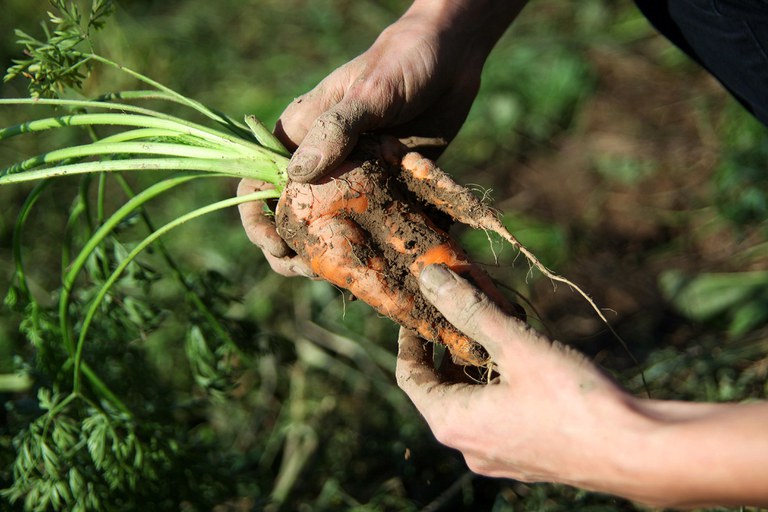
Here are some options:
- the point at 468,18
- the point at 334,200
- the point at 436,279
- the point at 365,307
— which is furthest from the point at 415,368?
the point at 365,307

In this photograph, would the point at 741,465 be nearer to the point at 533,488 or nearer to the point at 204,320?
the point at 533,488

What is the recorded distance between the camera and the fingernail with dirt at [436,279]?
1.78 meters

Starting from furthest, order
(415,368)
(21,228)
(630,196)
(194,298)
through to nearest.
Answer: (630,196) → (194,298) → (21,228) → (415,368)

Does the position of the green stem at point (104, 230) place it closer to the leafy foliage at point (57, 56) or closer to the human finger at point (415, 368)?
the leafy foliage at point (57, 56)

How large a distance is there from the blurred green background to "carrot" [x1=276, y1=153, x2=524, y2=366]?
17cm

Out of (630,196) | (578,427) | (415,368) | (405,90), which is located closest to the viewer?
(578,427)

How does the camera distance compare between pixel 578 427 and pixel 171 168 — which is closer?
pixel 578 427

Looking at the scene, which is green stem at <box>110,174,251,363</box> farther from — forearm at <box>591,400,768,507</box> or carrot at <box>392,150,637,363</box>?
forearm at <box>591,400,768,507</box>

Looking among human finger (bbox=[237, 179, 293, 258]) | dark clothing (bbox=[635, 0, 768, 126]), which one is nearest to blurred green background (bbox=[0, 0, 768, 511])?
human finger (bbox=[237, 179, 293, 258])

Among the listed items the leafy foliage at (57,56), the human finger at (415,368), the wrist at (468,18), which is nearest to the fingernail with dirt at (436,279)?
the human finger at (415,368)

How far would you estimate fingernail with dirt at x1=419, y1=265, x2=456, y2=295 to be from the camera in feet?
5.84

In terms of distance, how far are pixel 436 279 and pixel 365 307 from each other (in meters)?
1.54

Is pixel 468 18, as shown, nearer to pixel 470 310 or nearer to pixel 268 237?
pixel 268 237

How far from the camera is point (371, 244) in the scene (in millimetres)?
2201
